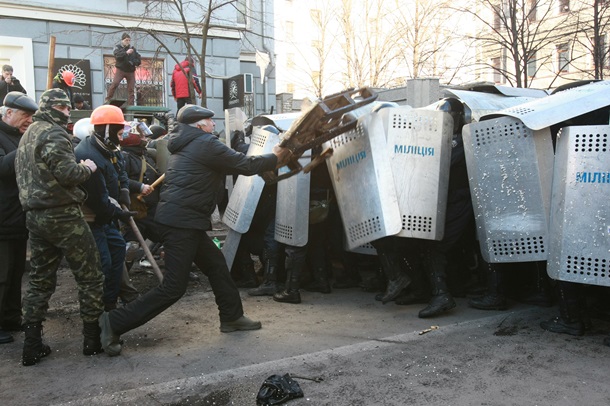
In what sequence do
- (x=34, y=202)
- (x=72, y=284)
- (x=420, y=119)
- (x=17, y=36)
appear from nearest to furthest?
(x=34, y=202) → (x=420, y=119) → (x=72, y=284) → (x=17, y=36)

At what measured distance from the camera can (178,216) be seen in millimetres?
4504

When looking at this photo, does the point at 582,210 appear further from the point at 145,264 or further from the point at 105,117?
the point at 145,264

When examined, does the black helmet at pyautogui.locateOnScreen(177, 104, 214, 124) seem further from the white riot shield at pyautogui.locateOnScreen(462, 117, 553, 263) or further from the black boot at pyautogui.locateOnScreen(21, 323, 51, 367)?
the white riot shield at pyautogui.locateOnScreen(462, 117, 553, 263)

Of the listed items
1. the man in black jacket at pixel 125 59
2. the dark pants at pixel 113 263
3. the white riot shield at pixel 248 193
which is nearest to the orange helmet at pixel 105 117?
the dark pants at pixel 113 263

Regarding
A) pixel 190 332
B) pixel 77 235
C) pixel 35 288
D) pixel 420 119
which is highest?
pixel 420 119

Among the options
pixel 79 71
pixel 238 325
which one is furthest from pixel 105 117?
pixel 79 71

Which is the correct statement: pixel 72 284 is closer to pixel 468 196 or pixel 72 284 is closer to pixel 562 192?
pixel 468 196

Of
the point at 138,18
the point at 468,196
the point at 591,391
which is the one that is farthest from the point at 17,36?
the point at 591,391

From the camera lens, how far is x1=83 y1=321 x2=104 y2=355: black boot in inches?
173

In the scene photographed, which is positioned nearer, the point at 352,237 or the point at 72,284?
the point at 352,237

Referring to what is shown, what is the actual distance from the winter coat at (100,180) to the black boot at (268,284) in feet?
5.94

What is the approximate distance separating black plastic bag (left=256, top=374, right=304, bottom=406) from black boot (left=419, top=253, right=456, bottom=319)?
190cm

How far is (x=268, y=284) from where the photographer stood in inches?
244

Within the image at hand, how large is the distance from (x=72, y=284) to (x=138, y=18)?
433 inches
